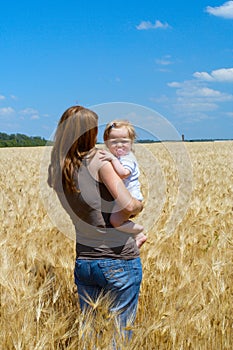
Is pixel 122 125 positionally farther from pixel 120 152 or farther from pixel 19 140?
pixel 19 140

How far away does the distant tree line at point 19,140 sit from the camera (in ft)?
227

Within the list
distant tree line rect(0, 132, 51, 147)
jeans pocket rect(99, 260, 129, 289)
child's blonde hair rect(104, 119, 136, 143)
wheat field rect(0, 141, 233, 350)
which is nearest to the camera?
wheat field rect(0, 141, 233, 350)

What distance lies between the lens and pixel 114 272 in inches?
93.7

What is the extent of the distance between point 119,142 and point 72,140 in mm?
317

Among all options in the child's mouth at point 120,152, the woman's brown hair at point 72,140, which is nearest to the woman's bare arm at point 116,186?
the woman's brown hair at point 72,140

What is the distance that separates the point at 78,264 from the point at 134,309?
37cm

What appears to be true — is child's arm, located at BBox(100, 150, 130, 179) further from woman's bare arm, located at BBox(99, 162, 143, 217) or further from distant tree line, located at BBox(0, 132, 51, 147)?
distant tree line, located at BBox(0, 132, 51, 147)

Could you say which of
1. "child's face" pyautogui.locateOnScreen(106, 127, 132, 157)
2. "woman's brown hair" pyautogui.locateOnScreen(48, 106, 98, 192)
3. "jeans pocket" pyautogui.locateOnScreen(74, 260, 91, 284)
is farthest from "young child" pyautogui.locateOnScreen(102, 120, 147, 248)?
"jeans pocket" pyautogui.locateOnScreen(74, 260, 91, 284)

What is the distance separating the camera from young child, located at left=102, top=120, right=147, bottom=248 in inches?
92.7

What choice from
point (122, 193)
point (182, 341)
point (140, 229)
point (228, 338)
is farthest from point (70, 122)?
point (228, 338)

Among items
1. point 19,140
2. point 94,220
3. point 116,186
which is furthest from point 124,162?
point 19,140

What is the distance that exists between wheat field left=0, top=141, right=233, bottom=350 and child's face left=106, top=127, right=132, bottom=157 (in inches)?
7.4

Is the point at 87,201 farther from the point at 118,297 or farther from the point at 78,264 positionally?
the point at 118,297

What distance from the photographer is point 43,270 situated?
10.8ft
